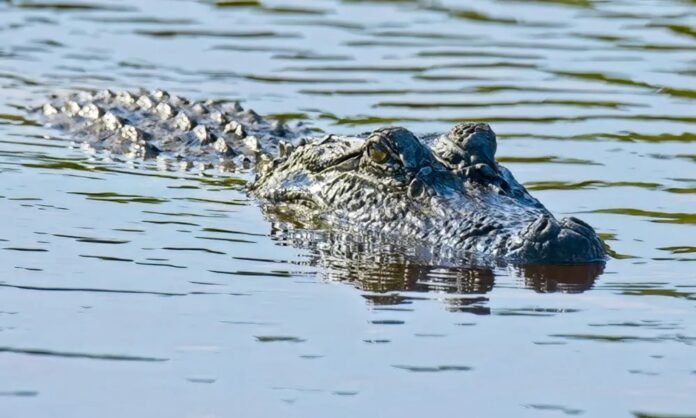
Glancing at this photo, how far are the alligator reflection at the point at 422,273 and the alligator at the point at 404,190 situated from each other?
9 centimetres

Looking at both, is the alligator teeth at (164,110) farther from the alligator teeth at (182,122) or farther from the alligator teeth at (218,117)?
the alligator teeth at (218,117)

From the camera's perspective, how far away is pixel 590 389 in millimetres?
5977

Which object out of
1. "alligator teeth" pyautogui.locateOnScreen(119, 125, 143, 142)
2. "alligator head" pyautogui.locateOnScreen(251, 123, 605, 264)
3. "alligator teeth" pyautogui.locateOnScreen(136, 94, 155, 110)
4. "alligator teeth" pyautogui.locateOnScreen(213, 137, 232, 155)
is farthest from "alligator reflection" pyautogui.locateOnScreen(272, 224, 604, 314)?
"alligator teeth" pyautogui.locateOnScreen(136, 94, 155, 110)

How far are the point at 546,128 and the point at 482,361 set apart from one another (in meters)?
5.92

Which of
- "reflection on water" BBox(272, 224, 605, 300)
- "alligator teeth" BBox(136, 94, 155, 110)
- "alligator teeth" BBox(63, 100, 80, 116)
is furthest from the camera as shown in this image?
"alligator teeth" BBox(63, 100, 80, 116)

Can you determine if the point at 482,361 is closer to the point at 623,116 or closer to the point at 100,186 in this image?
the point at 100,186

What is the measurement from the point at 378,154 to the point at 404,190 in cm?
32

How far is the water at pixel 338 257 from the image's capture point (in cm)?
600

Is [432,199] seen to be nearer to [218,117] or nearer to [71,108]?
[218,117]

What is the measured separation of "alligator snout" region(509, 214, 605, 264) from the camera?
26.3ft

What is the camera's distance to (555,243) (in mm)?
7996

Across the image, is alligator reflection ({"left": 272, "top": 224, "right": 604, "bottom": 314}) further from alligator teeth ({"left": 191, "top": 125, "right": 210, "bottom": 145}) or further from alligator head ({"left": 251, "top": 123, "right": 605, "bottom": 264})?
alligator teeth ({"left": 191, "top": 125, "right": 210, "bottom": 145})

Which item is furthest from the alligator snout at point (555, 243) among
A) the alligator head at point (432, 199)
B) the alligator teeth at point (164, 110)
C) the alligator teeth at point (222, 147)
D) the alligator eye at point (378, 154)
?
the alligator teeth at point (164, 110)

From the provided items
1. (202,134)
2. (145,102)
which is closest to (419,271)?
(202,134)
